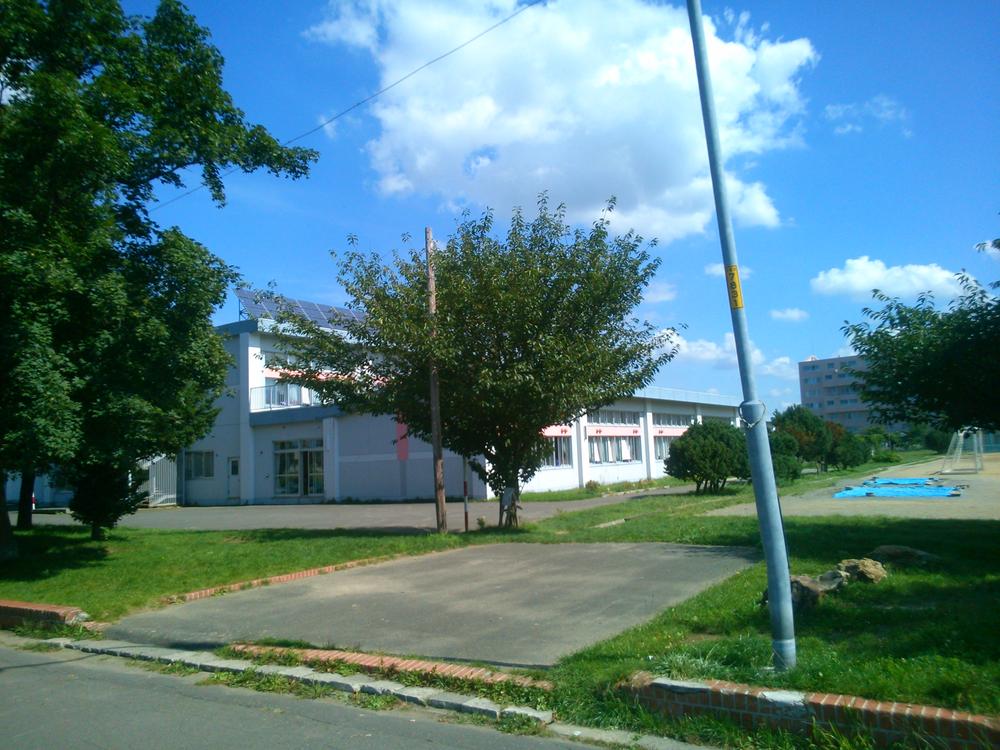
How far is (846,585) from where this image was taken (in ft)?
28.7

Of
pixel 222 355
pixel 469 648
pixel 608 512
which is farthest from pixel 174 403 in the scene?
pixel 608 512

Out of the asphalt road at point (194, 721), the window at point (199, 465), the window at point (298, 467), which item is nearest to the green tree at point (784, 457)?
the window at point (298, 467)

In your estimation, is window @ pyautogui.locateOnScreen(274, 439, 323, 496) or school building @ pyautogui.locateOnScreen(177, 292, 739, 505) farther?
window @ pyautogui.locateOnScreen(274, 439, 323, 496)

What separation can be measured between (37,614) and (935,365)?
1418 cm

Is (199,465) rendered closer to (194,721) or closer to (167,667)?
(167,667)

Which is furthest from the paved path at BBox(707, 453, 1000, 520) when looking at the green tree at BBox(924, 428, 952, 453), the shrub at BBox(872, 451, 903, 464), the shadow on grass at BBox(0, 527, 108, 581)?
the green tree at BBox(924, 428, 952, 453)

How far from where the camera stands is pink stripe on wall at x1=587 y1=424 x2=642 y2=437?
38.6 metres

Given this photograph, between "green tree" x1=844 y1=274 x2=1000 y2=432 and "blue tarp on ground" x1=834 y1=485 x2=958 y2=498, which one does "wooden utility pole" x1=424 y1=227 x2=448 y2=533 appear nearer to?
"green tree" x1=844 y1=274 x2=1000 y2=432

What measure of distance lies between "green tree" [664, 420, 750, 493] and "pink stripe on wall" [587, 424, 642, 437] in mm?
8177

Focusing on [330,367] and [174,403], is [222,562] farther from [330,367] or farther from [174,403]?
[330,367]

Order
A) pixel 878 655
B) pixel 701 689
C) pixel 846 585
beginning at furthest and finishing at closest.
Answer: pixel 846 585
pixel 878 655
pixel 701 689

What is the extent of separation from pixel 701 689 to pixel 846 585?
4.05 meters

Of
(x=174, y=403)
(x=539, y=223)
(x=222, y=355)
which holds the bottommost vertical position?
(x=174, y=403)

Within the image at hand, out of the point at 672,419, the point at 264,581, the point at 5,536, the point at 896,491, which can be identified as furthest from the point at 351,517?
the point at 672,419
